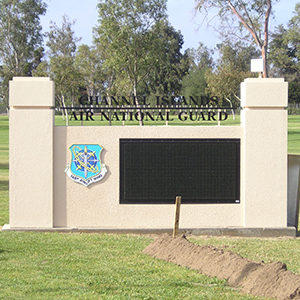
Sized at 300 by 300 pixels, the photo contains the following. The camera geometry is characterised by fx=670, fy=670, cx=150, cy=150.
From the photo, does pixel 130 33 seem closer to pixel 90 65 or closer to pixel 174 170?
pixel 90 65

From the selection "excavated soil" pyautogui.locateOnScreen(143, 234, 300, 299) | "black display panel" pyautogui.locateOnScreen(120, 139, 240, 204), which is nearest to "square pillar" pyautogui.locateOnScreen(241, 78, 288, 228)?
"black display panel" pyautogui.locateOnScreen(120, 139, 240, 204)

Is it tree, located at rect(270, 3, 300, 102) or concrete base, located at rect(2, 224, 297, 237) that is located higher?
tree, located at rect(270, 3, 300, 102)

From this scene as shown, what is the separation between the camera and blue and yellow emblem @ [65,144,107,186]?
41.8ft

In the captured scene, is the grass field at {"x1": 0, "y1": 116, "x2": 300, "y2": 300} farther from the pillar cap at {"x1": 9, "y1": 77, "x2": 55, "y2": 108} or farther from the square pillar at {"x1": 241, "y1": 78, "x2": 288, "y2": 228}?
the pillar cap at {"x1": 9, "y1": 77, "x2": 55, "y2": 108}

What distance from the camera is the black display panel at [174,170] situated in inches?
504

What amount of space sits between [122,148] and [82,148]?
76 cm

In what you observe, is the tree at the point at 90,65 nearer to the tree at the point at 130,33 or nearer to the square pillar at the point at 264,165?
the tree at the point at 130,33

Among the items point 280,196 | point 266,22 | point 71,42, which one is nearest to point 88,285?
point 280,196

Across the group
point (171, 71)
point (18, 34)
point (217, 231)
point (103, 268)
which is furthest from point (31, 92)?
point (171, 71)

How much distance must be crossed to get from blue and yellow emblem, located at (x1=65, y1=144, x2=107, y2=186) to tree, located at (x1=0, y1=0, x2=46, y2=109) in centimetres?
6403

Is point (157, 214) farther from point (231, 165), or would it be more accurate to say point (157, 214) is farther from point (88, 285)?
point (88, 285)

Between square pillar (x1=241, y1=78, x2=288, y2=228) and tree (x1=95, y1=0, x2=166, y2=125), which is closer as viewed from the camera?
square pillar (x1=241, y1=78, x2=288, y2=228)

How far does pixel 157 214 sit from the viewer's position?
42.1 feet

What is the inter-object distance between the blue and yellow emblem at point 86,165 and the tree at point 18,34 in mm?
64032
